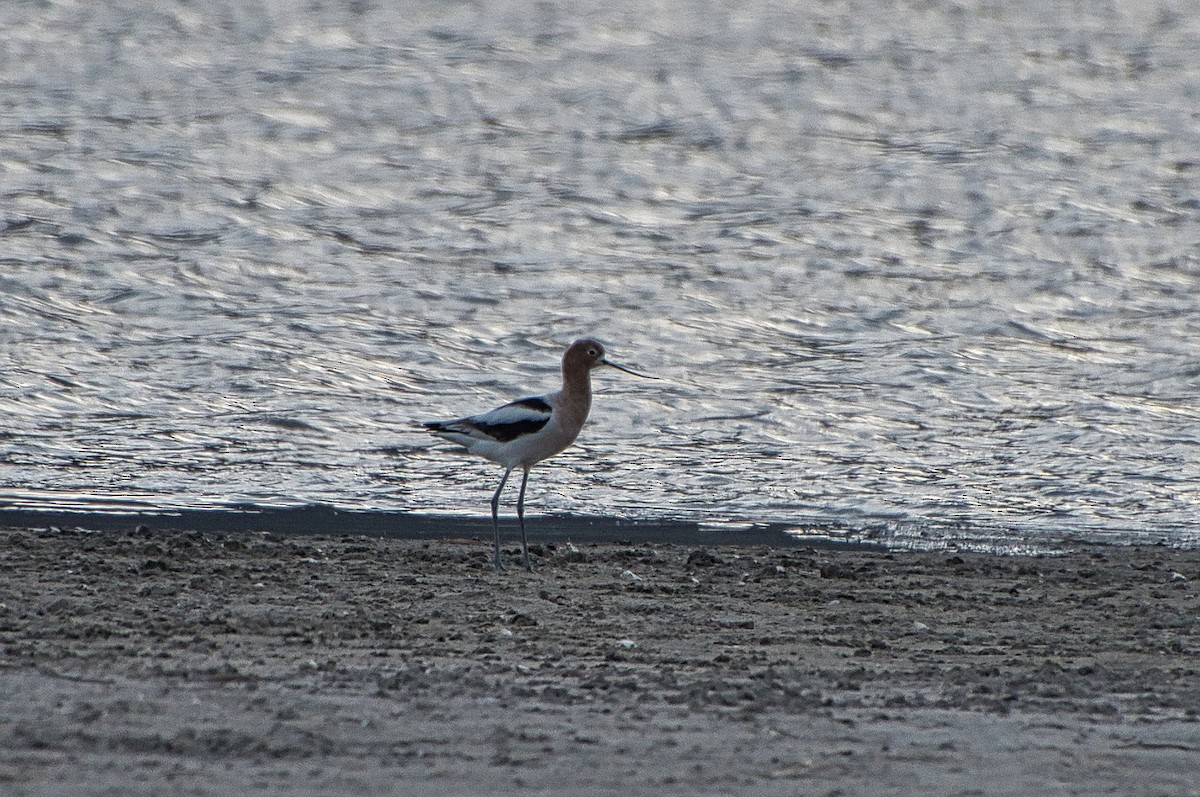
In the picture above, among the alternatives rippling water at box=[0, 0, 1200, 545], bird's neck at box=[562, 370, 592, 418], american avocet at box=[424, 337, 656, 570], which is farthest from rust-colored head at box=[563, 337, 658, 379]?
rippling water at box=[0, 0, 1200, 545]

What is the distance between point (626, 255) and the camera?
15258 mm

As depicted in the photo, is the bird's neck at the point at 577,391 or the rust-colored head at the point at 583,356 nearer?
the bird's neck at the point at 577,391

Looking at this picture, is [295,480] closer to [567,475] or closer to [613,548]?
[567,475]

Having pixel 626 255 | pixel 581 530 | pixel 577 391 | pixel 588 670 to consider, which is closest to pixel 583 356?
pixel 577 391

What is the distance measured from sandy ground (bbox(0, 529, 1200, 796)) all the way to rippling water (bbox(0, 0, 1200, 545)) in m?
1.44

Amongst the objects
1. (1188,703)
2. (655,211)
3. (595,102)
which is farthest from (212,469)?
(595,102)

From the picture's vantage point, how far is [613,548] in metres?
8.46

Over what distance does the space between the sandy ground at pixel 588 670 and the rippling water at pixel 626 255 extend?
4.73 ft

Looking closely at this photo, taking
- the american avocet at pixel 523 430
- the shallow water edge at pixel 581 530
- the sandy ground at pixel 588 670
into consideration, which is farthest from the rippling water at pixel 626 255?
the sandy ground at pixel 588 670

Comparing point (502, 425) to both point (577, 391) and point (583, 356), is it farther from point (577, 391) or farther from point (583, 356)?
point (583, 356)

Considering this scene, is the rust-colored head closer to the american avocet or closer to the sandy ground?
the american avocet

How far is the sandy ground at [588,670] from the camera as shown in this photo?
15.4ft

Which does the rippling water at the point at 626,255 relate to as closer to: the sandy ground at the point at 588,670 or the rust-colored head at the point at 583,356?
the rust-colored head at the point at 583,356

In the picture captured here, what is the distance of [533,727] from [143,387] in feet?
24.0
